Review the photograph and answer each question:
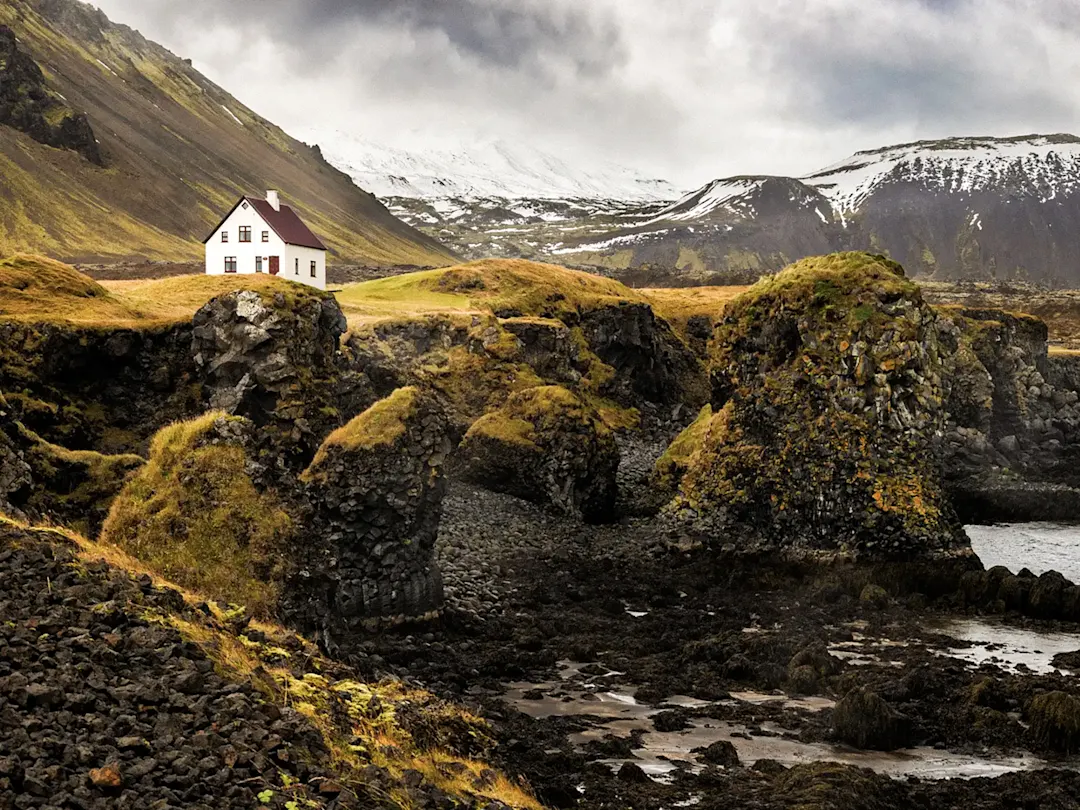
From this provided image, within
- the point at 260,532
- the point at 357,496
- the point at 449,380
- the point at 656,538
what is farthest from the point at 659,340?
the point at 260,532

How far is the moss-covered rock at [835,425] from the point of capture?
50.5m

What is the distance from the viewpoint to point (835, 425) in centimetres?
5231

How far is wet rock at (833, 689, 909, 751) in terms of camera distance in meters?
25.8

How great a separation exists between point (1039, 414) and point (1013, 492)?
Answer: 89.3ft

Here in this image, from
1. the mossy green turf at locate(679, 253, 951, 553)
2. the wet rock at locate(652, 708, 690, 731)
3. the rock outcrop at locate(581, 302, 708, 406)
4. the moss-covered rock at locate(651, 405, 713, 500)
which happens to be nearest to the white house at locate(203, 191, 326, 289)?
the rock outcrop at locate(581, 302, 708, 406)

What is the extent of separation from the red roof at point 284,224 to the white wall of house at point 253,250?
0.42m

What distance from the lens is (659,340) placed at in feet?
355

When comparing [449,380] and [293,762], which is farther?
[449,380]

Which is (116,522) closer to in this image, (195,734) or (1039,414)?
(195,734)

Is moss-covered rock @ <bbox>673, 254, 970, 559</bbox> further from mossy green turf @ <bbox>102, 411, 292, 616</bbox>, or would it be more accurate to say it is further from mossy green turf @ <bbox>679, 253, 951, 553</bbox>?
mossy green turf @ <bbox>102, 411, 292, 616</bbox>

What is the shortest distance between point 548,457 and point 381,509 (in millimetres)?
26155

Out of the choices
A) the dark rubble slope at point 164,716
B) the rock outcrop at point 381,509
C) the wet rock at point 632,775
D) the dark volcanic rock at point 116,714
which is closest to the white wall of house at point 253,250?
the rock outcrop at point 381,509

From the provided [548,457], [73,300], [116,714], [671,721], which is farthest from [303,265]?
[116,714]

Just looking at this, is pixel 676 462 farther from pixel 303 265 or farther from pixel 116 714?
pixel 116 714
